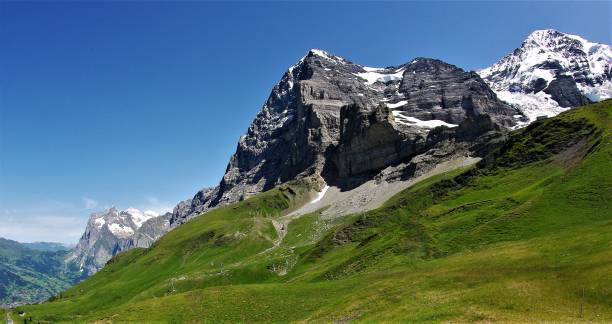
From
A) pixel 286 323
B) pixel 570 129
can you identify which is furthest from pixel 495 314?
pixel 570 129

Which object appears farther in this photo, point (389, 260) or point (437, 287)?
point (389, 260)

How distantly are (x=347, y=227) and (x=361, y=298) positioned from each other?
4495 inches

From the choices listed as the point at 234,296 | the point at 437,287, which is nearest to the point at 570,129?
the point at 437,287

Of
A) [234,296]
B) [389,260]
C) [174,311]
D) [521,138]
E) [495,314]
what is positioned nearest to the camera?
[495,314]

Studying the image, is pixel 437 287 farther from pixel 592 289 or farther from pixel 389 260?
pixel 389 260

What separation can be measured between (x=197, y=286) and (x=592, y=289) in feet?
537

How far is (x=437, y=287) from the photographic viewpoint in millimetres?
63531

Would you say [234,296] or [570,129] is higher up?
[570,129]

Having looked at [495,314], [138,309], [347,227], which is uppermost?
[347,227]

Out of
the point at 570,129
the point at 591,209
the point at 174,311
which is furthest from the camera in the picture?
the point at 570,129

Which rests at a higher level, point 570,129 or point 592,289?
point 570,129

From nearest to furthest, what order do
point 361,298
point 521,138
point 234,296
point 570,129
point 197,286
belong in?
point 361,298 < point 234,296 < point 570,129 < point 521,138 < point 197,286

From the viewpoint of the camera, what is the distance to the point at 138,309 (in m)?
80.9

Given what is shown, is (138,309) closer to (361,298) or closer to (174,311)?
(174,311)
